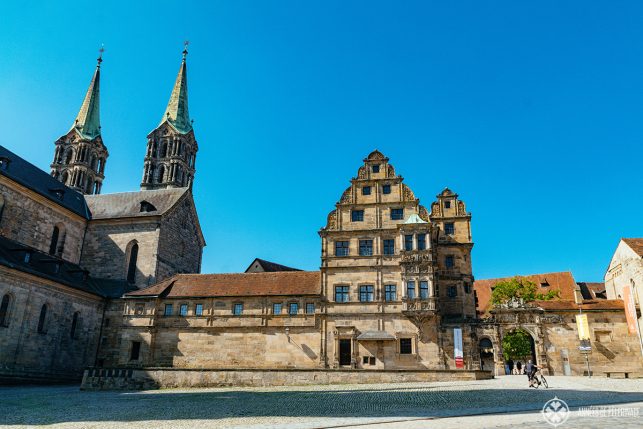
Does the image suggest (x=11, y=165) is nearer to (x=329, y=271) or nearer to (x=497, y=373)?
(x=329, y=271)

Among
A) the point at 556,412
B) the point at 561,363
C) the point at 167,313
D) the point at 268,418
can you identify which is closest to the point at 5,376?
the point at 167,313

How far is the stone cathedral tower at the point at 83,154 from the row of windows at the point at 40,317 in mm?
37137

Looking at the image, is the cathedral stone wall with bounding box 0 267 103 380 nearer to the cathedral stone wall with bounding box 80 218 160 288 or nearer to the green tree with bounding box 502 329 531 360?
the cathedral stone wall with bounding box 80 218 160 288

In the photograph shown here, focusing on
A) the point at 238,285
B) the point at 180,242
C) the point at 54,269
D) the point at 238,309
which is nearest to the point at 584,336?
the point at 238,309

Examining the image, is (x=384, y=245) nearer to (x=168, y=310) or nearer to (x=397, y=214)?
(x=397, y=214)

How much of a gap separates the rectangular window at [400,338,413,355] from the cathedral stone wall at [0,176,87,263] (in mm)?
32274

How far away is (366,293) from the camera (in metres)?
37.0

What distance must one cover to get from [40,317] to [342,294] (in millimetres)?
22663

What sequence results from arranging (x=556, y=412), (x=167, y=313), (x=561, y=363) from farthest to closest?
(x=167, y=313), (x=561, y=363), (x=556, y=412)

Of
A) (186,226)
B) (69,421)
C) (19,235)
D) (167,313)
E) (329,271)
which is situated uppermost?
(186,226)

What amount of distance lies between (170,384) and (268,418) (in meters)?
15.1

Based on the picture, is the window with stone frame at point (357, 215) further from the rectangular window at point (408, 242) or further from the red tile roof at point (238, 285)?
the red tile roof at point (238, 285)

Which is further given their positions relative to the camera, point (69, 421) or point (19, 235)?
point (19, 235)

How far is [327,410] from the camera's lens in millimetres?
16766
